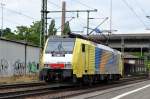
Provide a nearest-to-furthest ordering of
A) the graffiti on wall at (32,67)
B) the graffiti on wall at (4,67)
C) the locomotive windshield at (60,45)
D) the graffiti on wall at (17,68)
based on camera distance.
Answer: the locomotive windshield at (60,45) → the graffiti on wall at (4,67) → the graffiti on wall at (17,68) → the graffiti on wall at (32,67)

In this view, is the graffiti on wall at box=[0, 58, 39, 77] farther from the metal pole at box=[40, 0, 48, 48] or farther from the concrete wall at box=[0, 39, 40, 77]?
the metal pole at box=[40, 0, 48, 48]

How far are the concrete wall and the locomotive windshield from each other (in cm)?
1544

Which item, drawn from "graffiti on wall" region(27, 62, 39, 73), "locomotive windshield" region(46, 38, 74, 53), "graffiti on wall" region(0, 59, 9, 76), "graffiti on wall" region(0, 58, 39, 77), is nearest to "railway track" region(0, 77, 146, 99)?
"locomotive windshield" region(46, 38, 74, 53)

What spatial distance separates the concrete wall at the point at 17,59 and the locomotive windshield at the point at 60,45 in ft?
50.7

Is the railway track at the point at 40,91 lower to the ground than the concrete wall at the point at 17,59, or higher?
lower

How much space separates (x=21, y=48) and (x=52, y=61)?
2051 cm

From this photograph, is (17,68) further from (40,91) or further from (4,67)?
(40,91)

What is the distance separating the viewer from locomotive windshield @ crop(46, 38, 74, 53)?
27319 mm

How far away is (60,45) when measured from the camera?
27547mm

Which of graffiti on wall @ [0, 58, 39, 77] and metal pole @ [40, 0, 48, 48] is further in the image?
graffiti on wall @ [0, 58, 39, 77]

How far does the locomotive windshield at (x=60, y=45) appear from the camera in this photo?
89.6ft

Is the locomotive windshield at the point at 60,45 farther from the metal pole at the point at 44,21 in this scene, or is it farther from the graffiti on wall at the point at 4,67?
the graffiti on wall at the point at 4,67

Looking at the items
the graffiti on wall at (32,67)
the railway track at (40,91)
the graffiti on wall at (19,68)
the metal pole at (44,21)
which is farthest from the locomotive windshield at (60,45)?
the graffiti on wall at (32,67)

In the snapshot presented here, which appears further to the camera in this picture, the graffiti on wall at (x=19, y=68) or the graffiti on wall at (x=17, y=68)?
the graffiti on wall at (x=19, y=68)
